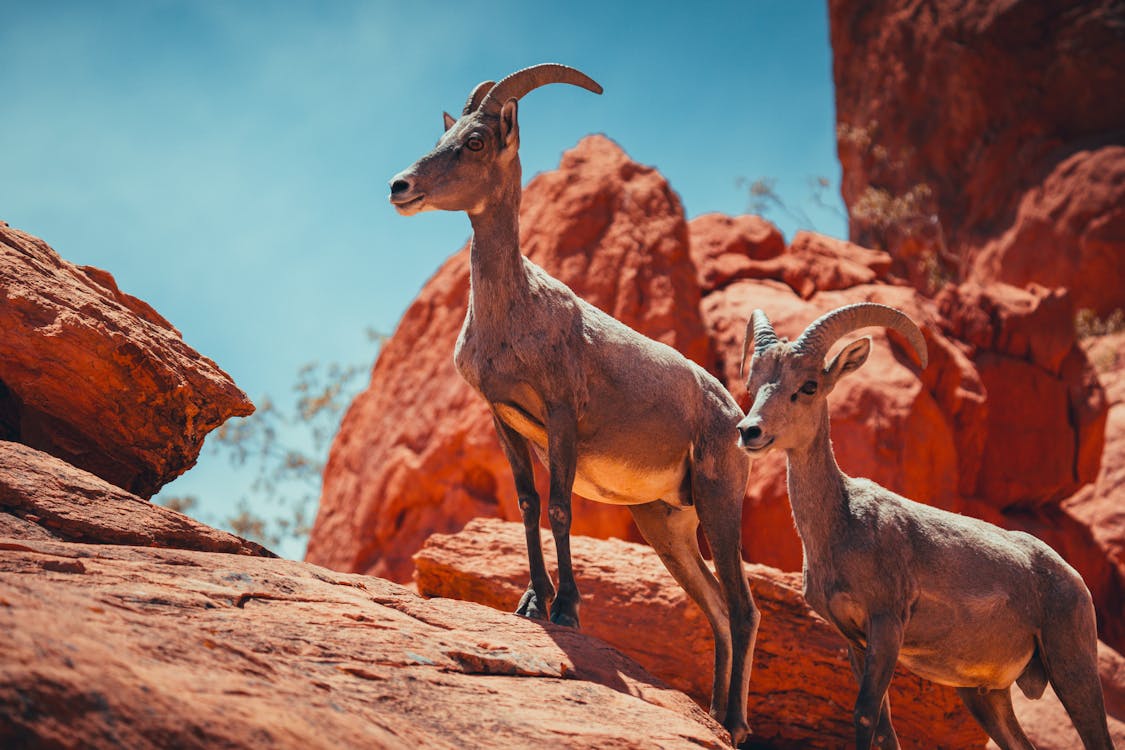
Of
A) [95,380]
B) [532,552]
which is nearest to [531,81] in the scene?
[532,552]

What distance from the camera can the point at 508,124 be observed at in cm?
639

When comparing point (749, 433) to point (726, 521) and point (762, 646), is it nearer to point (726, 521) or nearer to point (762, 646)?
point (726, 521)

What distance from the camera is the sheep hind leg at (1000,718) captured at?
6.81 m

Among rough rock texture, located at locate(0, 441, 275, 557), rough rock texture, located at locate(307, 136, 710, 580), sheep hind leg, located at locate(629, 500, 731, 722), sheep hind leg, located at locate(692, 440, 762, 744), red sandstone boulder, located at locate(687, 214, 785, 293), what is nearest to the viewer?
rough rock texture, located at locate(0, 441, 275, 557)

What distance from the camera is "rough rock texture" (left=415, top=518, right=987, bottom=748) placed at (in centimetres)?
809

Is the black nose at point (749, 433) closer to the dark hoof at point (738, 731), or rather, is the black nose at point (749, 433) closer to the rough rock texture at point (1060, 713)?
the dark hoof at point (738, 731)

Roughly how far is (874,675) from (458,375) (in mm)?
8734

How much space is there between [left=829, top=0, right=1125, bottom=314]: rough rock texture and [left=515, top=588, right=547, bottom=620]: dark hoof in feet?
58.3

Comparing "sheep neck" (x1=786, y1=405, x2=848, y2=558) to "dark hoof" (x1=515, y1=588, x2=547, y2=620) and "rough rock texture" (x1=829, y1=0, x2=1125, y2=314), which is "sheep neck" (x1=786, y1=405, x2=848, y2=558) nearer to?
"dark hoof" (x1=515, y1=588, x2=547, y2=620)

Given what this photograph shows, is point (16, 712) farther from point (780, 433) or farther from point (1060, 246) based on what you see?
point (1060, 246)

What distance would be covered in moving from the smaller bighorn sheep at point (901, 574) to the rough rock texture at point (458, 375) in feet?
19.9

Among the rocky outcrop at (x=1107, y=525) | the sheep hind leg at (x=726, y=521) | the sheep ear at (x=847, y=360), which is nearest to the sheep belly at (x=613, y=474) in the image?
the sheep hind leg at (x=726, y=521)

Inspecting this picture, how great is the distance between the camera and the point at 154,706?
9.65ft

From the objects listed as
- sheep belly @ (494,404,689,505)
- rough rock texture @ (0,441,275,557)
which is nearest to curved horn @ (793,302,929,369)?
sheep belly @ (494,404,689,505)
